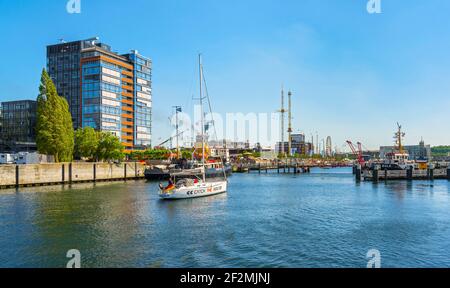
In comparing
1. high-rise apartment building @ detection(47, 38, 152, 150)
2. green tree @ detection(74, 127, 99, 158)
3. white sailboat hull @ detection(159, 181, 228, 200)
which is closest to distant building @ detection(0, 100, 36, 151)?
high-rise apartment building @ detection(47, 38, 152, 150)

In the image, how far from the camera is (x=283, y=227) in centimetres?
3950

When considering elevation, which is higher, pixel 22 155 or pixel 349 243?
pixel 22 155

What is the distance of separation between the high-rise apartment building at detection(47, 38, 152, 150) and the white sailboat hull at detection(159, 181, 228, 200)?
108m

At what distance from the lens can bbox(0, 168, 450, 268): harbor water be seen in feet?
89.5

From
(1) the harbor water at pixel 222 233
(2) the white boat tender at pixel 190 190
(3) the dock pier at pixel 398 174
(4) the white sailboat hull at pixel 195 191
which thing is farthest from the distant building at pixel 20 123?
(3) the dock pier at pixel 398 174

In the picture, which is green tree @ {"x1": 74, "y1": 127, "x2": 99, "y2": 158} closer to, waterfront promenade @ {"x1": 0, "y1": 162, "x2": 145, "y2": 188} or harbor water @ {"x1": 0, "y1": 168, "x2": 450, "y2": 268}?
waterfront promenade @ {"x1": 0, "y1": 162, "x2": 145, "y2": 188}

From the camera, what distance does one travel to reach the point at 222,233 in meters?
36.2

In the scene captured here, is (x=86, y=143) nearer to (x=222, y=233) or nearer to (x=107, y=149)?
Result: (x=107, y=149)

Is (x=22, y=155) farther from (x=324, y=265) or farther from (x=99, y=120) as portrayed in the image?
(x=324, y=265)

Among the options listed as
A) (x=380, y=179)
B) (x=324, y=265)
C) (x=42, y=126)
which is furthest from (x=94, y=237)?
(x=380, y=179)

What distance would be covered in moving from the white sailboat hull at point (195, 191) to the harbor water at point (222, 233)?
3.60 meters

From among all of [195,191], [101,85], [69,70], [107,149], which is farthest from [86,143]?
[69,70]

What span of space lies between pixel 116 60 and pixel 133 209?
14619 centimetres

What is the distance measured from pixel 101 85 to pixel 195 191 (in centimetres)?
12501
